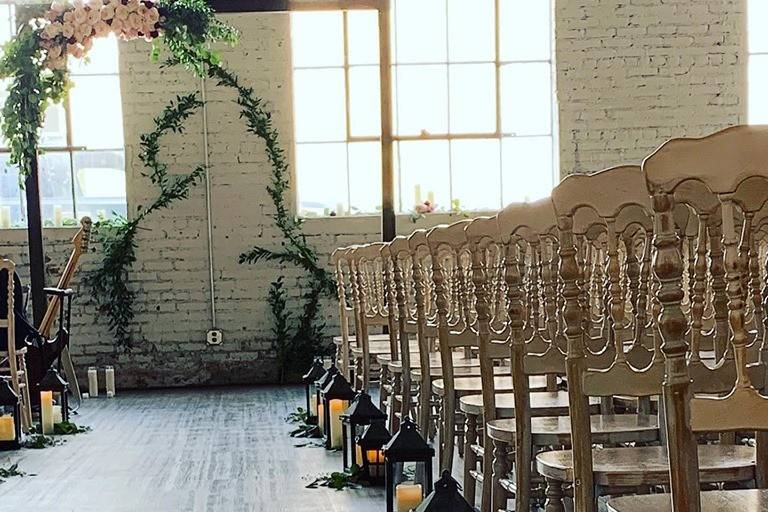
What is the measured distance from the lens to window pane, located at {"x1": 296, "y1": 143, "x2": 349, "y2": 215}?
8648 mm

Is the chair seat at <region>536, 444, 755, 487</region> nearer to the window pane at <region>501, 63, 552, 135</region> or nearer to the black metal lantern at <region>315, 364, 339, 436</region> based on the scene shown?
the black metal lantern at <region>315, 364, 339, 436</region>

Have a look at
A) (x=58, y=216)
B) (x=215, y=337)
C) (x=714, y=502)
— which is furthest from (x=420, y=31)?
(x=714, y=502)

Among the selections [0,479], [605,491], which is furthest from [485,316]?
[0,479]

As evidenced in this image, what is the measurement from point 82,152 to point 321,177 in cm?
193

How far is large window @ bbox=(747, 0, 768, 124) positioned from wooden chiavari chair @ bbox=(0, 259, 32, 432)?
5.88 metres

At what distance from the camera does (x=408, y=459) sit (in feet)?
10.1

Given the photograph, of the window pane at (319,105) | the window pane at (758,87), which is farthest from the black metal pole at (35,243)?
the window pane at (758,87)

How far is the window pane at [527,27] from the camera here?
8.70m

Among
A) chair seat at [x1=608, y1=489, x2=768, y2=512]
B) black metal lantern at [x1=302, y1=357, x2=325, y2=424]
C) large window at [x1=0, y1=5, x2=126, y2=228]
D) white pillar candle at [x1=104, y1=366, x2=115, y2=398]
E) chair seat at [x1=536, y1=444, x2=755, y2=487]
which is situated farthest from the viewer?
large window at [x1=0, y1=5, x2=126, y2=228]

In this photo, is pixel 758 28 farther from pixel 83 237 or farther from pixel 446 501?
pixel 446 501

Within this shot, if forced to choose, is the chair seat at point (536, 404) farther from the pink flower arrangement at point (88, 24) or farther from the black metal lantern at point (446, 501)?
the pink flower arrangement at point (88, 24)

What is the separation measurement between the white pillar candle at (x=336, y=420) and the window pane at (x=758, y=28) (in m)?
5.37

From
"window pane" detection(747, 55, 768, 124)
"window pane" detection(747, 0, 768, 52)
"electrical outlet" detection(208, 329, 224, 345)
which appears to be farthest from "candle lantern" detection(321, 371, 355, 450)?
"window pane" detection(747, 0, 768, 52)

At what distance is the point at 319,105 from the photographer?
8648 mm
